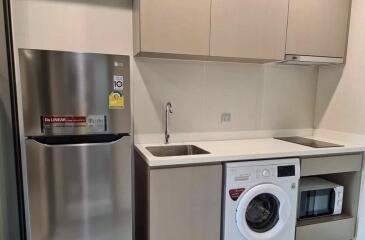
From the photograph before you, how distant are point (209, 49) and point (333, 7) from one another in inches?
45.4

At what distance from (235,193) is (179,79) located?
3.25 feet

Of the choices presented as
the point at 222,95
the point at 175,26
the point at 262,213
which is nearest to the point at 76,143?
the point at 175,26

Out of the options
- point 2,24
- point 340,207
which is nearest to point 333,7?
point 340,207

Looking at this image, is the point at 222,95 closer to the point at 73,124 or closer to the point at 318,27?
the point at 318,27

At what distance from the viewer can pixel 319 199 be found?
2160 millimetres

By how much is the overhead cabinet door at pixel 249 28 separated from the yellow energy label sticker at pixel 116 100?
76 cm

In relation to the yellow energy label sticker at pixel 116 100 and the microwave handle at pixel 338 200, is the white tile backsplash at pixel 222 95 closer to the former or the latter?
the yellow energy label sticker at pixel 116 100

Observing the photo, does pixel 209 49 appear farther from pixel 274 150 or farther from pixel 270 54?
pixel 274 150

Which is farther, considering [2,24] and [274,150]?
[274,150]

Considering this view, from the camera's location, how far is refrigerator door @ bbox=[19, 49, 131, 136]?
135 cm

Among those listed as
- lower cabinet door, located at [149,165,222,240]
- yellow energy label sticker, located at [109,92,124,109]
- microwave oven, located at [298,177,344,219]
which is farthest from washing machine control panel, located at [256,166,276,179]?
yellow energy label sticker, located at [109,92,124,109]

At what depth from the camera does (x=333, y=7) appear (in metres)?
2.14

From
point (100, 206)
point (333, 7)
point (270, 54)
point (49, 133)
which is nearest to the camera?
point (49, 133)

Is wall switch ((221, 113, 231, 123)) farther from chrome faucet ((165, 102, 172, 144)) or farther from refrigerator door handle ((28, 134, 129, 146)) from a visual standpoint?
refrigerator door handle ((28, 134, 129, 146))
